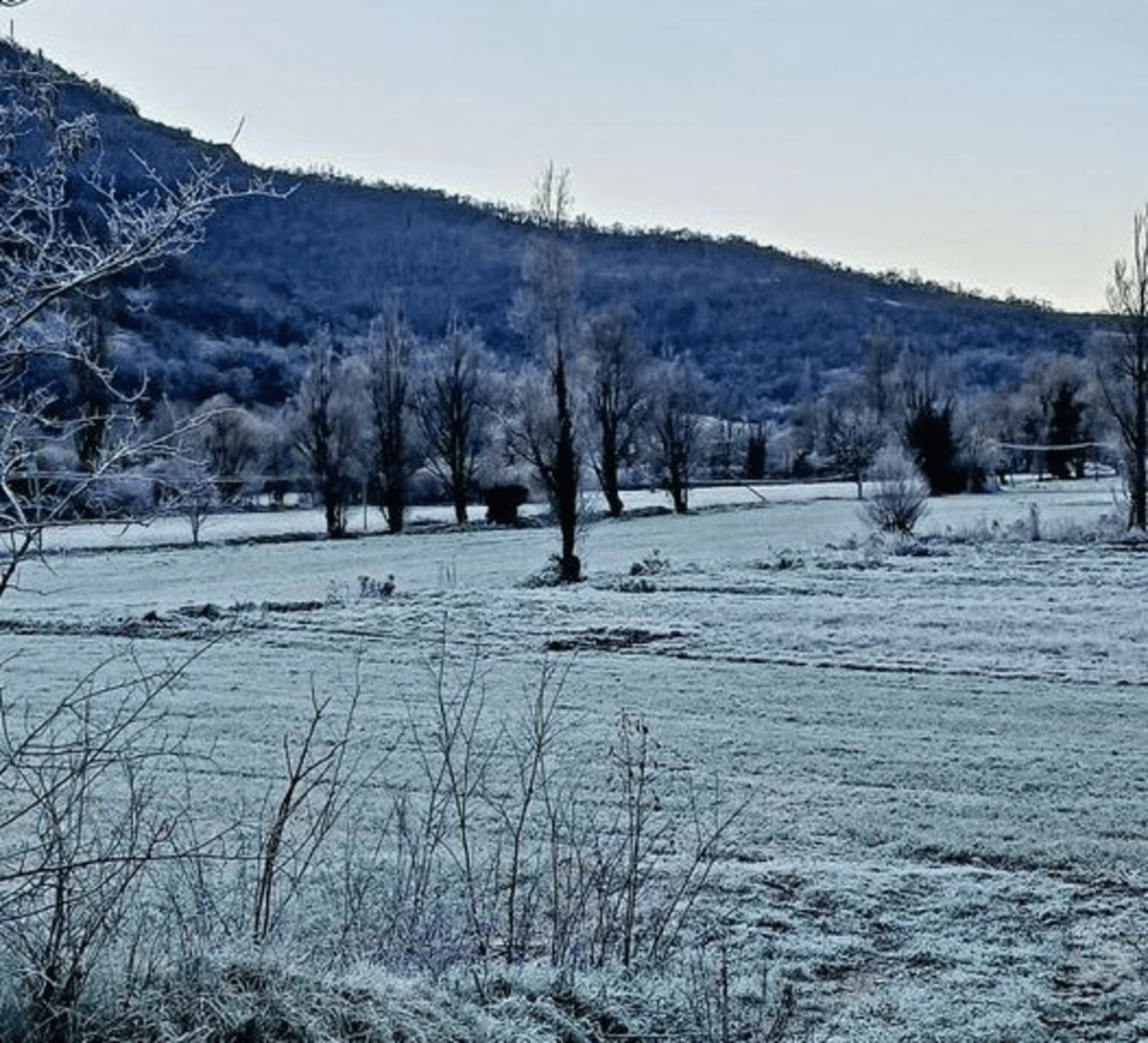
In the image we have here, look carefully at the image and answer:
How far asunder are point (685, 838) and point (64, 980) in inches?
204

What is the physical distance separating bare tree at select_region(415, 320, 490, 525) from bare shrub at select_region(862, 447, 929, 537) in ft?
90.0

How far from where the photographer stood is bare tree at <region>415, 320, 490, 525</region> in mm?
62906

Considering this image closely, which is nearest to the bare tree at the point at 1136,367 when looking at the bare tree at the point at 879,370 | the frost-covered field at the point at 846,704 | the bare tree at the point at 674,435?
the frost-covered field at the point at 846,704

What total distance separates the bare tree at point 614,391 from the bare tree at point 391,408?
344 inches

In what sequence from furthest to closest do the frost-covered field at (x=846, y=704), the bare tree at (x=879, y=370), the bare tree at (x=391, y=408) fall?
the bare tree at (x=879, y=370), the bare tree at (x=391, y=408), the frost-covered field at (x=846, y=704)

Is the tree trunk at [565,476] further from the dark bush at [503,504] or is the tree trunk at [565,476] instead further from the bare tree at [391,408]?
the bare tree at [391,408]

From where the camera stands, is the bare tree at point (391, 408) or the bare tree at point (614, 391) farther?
the bare tree at point (614, 391)

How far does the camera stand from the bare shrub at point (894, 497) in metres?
35.7

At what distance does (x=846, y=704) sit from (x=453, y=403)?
51015mm

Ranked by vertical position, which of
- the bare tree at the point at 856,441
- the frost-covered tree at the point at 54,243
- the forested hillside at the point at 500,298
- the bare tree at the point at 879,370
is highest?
the forested hillside at the point at 500,298

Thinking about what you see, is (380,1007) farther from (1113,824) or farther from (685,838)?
(1113,824)

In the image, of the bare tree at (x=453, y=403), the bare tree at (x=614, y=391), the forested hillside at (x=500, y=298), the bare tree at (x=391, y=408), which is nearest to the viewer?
the bare tree at (x=391, y=408)

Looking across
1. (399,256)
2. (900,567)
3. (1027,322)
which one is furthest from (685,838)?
(1027,322)

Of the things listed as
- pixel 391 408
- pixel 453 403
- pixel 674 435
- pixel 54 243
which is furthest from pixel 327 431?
pixel 54 243
